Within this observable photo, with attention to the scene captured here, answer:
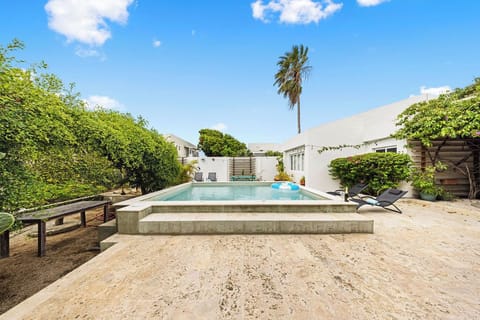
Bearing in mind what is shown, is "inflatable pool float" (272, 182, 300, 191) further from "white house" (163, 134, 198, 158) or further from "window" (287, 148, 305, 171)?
"white house" (163, 134, 198, 158)

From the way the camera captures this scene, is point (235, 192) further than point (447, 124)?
Yes

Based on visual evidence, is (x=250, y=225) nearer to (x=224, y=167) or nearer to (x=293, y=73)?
(x=224, y=167)

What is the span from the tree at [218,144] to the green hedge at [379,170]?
2087 centimetres

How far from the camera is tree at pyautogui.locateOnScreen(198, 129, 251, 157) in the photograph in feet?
96.2

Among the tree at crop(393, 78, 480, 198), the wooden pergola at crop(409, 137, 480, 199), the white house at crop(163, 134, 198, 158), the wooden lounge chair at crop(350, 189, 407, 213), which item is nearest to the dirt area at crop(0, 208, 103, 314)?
the wooden lounge chair at crop(350, 189, 407, 213)

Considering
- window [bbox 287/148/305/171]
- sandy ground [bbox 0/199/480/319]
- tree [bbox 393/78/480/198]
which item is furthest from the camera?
window [bbox 287/148/305/171]

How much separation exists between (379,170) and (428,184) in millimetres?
1641

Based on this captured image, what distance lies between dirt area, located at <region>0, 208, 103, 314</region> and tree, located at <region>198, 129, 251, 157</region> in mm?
23556

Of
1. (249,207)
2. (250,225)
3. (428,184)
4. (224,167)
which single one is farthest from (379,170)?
(224,167)

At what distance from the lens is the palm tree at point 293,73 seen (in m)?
18.8

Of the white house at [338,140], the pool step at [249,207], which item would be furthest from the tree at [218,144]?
the pool step at [249,207]

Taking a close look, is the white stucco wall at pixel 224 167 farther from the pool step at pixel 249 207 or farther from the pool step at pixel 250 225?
the pool step at pixel 250 225

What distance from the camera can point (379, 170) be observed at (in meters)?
8.90

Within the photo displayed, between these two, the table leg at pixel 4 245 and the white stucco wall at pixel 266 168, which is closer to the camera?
the table leg at pixel 4 245
